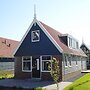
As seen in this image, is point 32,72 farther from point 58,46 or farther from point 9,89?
point 9,89

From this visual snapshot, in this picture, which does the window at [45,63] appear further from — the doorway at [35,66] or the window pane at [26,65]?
the window pane at [26,65]

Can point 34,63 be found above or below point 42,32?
below

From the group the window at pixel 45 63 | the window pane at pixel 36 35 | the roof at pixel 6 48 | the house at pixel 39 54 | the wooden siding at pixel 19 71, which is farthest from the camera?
the roof at pixel 6 48

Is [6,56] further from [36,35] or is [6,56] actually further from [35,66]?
[36,35]

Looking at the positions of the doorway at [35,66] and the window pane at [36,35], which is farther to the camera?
the window pane at [36,35]

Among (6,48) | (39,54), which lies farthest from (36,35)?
(6,48)

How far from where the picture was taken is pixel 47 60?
2688cm

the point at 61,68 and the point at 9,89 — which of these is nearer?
the point at 9,89

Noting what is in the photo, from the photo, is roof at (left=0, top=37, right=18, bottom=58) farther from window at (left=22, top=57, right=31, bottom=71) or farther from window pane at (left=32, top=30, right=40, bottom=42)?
window pane at (left=32, top=30, right=40, bottom=42)

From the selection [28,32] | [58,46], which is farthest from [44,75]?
[28,32]

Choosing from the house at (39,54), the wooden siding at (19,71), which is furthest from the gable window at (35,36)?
the wooden siding at (19,71)

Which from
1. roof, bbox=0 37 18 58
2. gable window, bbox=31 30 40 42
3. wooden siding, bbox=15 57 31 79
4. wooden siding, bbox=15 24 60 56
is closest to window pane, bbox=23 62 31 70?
wooden siding, bbox=15 57 31 79

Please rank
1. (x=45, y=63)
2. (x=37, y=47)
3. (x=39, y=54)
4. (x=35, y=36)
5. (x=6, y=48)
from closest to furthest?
(x=45, y=63), (x=39, y=54), (x=37, y=47), (x=35, y=36), (x=6, y=48)

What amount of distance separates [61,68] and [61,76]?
0.94 metres
